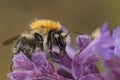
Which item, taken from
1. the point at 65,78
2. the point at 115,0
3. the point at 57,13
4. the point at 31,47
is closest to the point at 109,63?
the point at 65,78

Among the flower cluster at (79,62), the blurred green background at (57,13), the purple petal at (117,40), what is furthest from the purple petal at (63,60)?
the blurred green background at (57,13)

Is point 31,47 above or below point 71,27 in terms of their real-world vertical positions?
below

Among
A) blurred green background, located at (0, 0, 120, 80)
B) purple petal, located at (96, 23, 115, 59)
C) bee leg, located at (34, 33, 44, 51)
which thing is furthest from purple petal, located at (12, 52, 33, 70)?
Result: blurred green background, located at (0, 0, 120, 80)

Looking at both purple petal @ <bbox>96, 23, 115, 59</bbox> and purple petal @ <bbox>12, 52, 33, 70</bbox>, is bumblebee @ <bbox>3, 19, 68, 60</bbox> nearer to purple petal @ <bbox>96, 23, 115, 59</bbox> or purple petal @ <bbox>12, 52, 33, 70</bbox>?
purple petal @ <bbox>12, 52, 33, 70</bbox>

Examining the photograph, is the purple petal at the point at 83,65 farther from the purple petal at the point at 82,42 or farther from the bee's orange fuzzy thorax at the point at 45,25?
the bee's orange fuzzy thorax at the point at 45,25

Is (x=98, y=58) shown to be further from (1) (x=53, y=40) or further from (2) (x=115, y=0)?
(2) (x=115, y=0)

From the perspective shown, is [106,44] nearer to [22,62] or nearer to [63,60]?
[63,60]

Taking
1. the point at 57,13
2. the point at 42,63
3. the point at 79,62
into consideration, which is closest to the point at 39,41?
the point at 42,63
